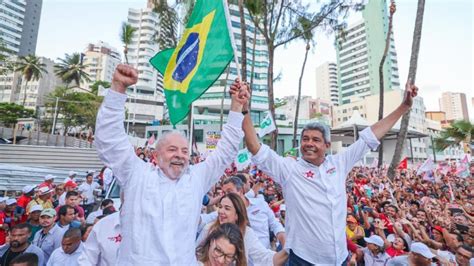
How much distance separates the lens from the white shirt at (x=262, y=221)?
12.9 ft

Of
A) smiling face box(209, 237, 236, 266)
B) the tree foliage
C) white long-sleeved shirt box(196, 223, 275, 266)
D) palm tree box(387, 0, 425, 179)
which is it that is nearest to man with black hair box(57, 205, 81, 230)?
white long-sleeved shirt box(196, 223, 275, 266)

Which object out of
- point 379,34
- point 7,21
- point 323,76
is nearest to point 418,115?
point 379,34

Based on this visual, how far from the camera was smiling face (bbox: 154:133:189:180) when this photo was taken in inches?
81.0

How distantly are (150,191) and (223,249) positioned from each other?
0.74m

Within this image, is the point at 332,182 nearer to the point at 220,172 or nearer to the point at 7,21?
the point at 220,172

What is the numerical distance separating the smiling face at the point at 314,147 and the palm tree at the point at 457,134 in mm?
26371

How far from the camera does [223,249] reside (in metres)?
2.25

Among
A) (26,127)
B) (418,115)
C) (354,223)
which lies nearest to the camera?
(354,223)

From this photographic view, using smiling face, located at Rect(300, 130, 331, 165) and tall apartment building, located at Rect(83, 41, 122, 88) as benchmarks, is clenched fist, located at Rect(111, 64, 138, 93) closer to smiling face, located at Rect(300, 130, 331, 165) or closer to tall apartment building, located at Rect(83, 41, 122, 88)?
smiling face, located at Rect(300, 130, 331, 165)

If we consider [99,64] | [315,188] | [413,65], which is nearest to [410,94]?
[315,188]

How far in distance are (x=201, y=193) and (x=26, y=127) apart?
41.3 metres

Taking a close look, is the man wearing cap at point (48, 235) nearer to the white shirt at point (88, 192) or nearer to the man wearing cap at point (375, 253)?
the man wearing cap at point (375, 253)

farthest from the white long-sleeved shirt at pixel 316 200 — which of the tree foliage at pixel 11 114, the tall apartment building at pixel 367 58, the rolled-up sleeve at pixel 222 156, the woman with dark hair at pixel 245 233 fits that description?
A: the tall apartment building at pixel 367 58

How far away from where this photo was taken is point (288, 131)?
4512 centimetres
